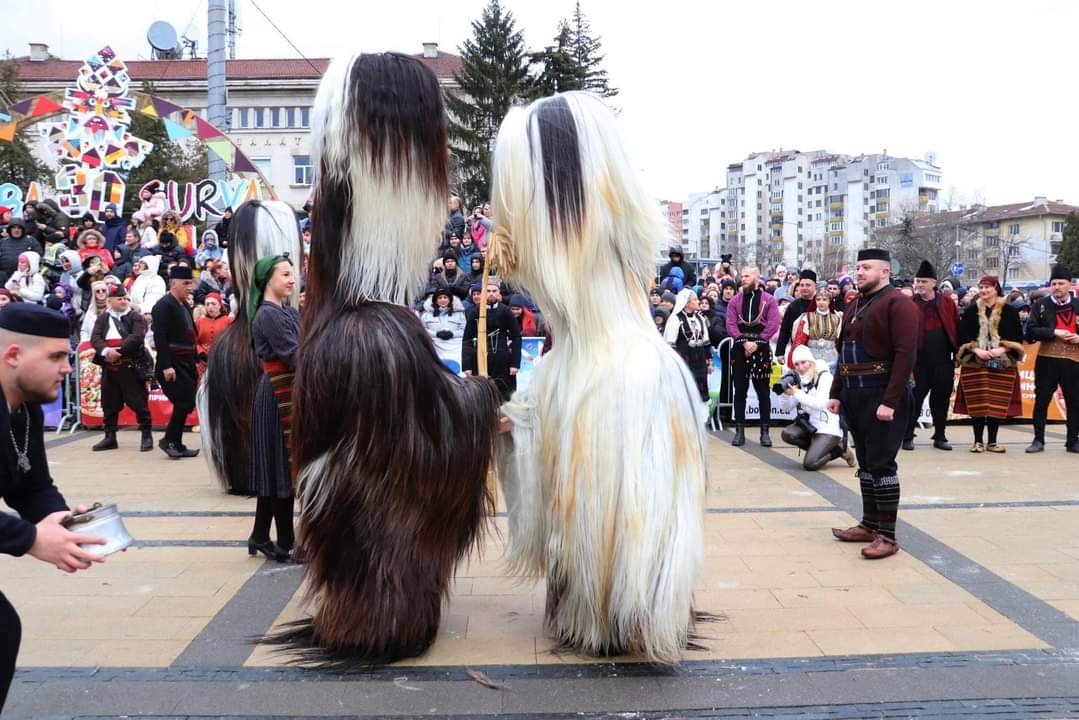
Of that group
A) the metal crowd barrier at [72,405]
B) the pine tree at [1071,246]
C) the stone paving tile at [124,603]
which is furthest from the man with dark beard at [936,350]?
the pine tree at [1071,246]

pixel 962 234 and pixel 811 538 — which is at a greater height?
pixel 962 234

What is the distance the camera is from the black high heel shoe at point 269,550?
213 inches

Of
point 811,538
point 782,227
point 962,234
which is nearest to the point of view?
point 811,538

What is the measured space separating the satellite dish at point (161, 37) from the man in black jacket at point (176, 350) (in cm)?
2118

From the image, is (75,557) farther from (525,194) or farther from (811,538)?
(811,538)

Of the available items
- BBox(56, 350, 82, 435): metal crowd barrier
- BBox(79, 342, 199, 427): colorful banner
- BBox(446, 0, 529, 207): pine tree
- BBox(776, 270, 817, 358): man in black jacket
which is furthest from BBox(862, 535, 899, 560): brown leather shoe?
BBox(446, 0, 529, 207): pine tree

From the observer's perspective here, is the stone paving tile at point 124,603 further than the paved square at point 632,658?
Yes

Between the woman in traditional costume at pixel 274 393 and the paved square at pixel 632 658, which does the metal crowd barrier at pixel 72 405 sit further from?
the woman in traditional costume at pixel 274 393

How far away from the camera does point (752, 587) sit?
4938mm

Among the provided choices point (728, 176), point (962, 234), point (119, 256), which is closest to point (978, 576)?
point (119, 256)

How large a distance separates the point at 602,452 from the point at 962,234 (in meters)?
63.5

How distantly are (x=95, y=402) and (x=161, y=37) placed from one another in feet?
65.5

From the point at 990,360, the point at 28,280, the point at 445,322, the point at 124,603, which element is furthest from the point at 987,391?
the point at 28,280

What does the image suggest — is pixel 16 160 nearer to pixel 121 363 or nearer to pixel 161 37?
pixel 161 37
